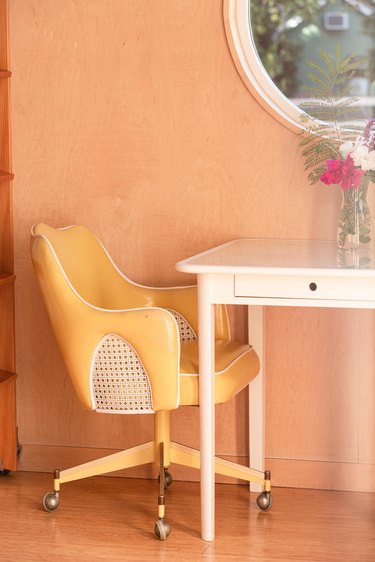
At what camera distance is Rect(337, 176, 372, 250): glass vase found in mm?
3029

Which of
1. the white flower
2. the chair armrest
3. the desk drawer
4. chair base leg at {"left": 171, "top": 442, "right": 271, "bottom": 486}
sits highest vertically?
the white flower

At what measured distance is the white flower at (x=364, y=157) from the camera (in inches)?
116

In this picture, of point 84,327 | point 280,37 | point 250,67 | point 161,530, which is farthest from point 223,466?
point 280,37

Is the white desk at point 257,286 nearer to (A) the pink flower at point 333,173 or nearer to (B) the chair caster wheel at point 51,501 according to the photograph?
(A) the pink flower at point 333,173

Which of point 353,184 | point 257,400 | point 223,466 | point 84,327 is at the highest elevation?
point 353,184

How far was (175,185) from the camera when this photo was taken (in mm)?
3404

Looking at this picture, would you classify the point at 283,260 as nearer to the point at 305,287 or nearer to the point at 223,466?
the point at 305,287

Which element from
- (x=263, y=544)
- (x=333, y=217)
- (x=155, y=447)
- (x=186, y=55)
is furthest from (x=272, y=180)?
(x=263, y=544)

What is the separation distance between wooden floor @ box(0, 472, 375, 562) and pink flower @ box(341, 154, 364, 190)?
1064 millimetres

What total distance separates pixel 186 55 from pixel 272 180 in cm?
53

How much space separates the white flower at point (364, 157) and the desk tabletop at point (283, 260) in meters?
0.26

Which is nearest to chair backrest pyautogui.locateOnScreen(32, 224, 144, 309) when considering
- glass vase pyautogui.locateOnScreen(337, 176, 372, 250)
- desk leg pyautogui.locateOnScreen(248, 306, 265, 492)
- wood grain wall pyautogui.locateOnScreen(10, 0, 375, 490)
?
wood grain wall pyautogui.locateOnScreen(10, 0, 375, 490)

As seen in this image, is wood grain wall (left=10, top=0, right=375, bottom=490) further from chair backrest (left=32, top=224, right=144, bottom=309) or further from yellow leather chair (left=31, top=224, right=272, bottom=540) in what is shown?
yellow leather chair (left=31, top=224, right=272, bottom=540)

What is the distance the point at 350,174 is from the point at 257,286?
57 cm
